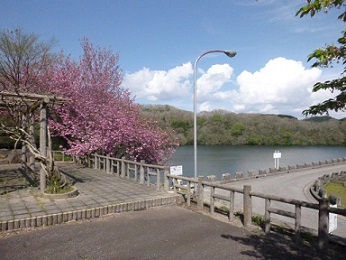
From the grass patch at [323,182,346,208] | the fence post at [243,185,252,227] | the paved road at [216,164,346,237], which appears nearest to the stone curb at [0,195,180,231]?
the fence post at [243,185,252,227]

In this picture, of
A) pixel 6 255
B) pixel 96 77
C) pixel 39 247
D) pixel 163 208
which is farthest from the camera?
pixel 96 77

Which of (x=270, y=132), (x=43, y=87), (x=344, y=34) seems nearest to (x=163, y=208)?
(x=344, y=34)

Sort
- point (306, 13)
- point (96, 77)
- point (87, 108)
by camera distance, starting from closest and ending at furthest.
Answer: point (306, 13) → point (87, 108) → point (96, 77)

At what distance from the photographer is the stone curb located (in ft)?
17.2

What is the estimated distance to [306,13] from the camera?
103 inches

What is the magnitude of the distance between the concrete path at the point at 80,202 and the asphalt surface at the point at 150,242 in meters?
0.25

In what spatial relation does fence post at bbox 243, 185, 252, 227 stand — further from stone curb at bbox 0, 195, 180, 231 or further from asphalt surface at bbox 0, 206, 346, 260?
stone curb at bbox 0, 195, 180, 231

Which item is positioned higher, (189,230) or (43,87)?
(43,87)

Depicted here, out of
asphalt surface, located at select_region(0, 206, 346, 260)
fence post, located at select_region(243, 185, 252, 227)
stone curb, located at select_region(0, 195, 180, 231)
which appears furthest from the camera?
fence post, located at select_region(243, 185, 252, 227)

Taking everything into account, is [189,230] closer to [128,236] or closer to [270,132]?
[128,236]

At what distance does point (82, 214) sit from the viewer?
601 centimetres

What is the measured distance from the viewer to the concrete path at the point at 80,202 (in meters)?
5.59

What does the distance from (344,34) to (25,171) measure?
11.7 m

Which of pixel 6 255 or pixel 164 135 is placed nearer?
pixel 6 255
